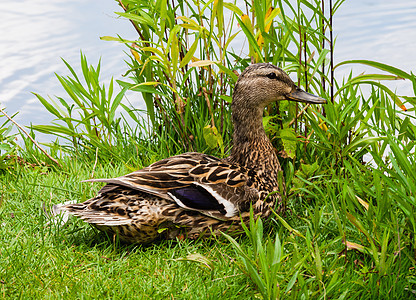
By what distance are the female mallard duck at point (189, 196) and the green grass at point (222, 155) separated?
5.9 inches

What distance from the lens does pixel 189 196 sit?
387cm

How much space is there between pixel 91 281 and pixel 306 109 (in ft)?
7.71

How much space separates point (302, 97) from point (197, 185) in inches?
45.3

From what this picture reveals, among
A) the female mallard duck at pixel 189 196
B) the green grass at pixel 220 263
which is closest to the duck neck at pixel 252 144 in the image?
the female mallard duck at pixel 189 196

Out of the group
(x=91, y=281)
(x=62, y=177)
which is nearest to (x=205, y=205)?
(x=91, y=281)

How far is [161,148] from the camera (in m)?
5.30

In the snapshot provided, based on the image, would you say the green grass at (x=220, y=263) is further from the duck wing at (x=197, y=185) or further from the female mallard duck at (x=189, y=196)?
Result: the duck wing at (x=197, y=185)

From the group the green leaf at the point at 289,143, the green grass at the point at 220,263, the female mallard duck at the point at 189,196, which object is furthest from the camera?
the green leaf at the point at 289,143

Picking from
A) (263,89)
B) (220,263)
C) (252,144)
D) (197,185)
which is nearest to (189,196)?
(197,185)

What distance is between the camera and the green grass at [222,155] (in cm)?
329

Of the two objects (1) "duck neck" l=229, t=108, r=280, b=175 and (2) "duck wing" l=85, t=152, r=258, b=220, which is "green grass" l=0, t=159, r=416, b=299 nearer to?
(2) "duck wing" l=85, t=152, r=258, b=220

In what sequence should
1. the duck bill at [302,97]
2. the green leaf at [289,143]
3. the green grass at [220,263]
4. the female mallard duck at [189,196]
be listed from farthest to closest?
the green leaf at [289,143] → the duck bill at [302,97] → the female mallard duck at [189,196] → the green grass at [220,263]

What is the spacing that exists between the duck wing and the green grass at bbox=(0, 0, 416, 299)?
10.6 inches

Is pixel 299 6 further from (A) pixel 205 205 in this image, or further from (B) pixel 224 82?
(A) pixel 205 205
